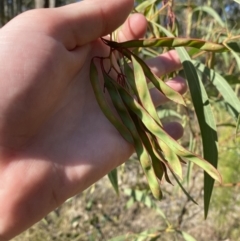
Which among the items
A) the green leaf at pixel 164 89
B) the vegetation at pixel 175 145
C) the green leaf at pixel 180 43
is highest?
the green leaf at pixel 180 43

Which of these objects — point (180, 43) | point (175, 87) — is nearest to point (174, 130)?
point (175, 87)

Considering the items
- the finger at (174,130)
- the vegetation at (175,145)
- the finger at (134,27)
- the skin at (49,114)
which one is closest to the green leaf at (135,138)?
the vegetation at (175,145)

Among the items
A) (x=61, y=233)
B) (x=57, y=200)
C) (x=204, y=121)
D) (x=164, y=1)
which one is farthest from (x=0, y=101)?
(x=61, y=233)

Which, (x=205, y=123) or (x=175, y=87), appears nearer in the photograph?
(x=205, y=123)

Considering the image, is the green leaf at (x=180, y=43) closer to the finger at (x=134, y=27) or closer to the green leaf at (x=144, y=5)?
the finger at (x=134, y=27)

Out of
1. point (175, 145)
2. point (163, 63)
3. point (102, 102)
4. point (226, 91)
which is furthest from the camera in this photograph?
point (163, 63)

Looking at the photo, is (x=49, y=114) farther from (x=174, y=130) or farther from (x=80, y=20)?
(x=174, y=130)

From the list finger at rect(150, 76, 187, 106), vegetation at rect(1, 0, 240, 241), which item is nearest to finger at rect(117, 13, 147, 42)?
vegetation at rect(1, 0, 240, 241)
